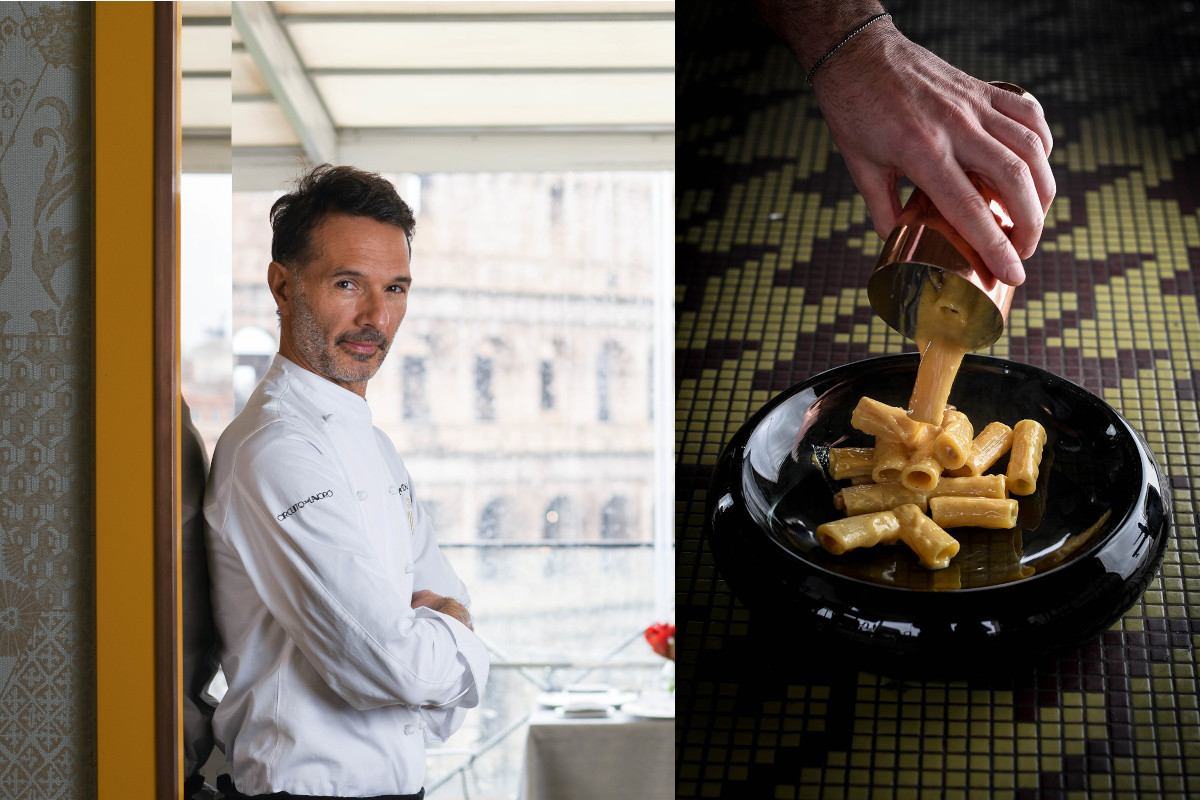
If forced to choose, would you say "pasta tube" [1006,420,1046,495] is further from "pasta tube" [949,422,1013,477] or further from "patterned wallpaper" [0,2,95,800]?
"patterned wallpaper" [0,2,95,800]

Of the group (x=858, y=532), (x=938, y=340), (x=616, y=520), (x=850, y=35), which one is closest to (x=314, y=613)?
(x=616, y=520)

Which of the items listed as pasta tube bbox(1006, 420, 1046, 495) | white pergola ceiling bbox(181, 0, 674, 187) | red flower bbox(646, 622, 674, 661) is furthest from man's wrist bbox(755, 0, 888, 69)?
red flower bbox(646, 622, 674, 661)

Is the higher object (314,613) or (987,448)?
(987,448)

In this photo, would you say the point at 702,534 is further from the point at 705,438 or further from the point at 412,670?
the point at 412,670

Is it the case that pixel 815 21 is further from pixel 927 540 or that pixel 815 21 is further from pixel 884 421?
pixel 927 540

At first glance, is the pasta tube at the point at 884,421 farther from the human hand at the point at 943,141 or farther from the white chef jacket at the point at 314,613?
the white chef jacket at the point at 314,613

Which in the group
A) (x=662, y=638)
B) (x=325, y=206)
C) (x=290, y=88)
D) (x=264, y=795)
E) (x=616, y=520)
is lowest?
(x=264, y=795)

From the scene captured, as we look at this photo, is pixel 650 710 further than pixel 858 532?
Yes
